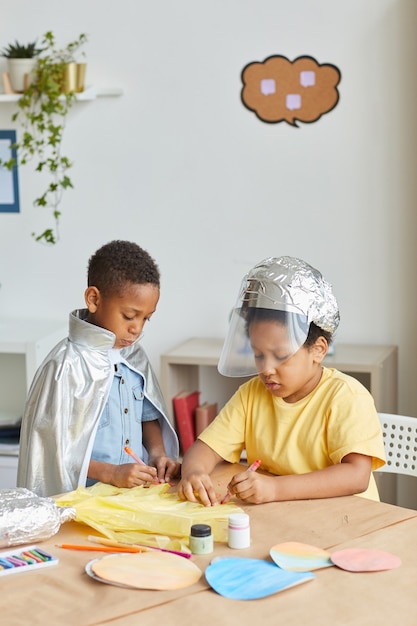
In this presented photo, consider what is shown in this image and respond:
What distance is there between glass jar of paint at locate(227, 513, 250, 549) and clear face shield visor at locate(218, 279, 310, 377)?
16.4 inches

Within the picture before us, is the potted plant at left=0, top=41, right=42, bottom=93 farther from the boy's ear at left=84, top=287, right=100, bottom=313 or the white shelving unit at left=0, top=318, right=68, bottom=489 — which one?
the boy's ear at left=84, top=287, right=100, bottom=313

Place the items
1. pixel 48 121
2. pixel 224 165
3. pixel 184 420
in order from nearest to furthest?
1. pixel 184 420
2. pixel 224 165
3. pixel 48 121

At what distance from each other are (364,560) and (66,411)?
2.84ft

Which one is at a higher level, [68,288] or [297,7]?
[297,7]

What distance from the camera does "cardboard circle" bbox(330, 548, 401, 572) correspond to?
147cm

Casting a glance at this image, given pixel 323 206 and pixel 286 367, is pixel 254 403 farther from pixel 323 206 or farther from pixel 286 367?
pixel 323 206

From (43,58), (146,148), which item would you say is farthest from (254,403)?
(43,58)

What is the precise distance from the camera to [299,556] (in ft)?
4.97

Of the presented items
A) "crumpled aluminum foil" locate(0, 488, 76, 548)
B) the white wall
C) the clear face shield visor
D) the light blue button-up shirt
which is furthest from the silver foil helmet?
the white wall

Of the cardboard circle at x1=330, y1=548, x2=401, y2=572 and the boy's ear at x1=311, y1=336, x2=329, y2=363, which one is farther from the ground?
the boy's ear at x1=311, y1=336, x2=329, y2=363

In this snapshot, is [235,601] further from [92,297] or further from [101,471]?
[92,297]

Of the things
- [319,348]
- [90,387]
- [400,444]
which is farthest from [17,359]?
[319,348]

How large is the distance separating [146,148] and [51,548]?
2.13m

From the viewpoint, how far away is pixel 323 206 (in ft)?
10.9
